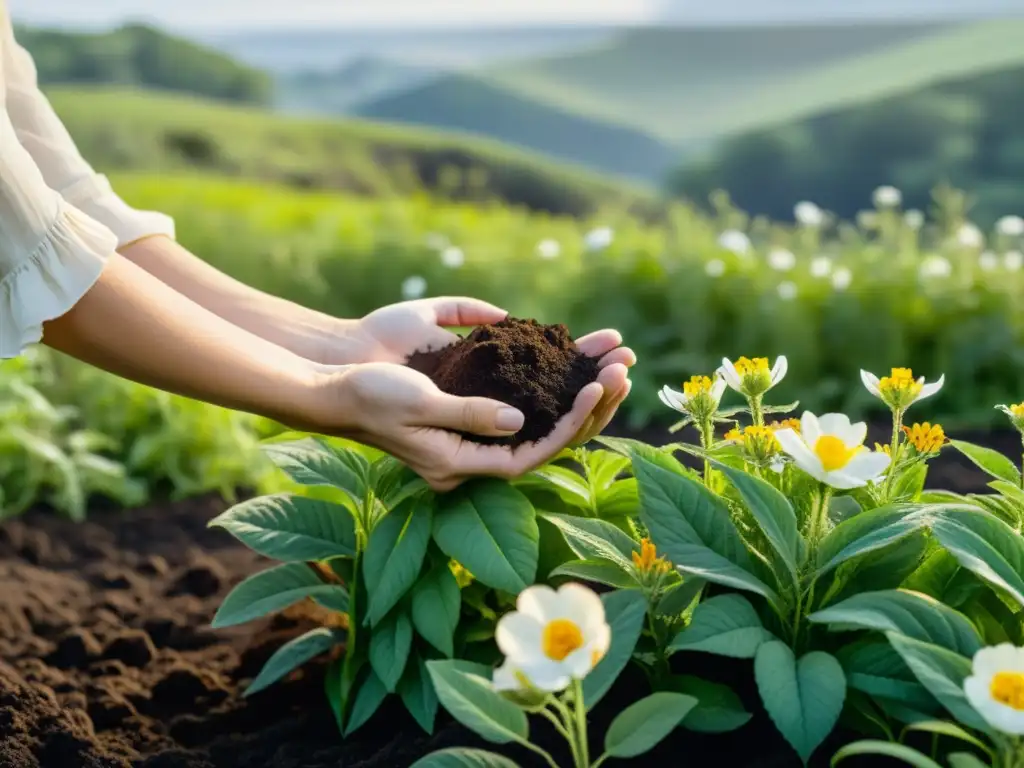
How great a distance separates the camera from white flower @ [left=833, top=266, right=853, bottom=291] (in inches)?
175

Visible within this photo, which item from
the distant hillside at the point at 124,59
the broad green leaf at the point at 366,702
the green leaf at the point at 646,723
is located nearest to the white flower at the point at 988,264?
the broad green leaf at the point at 366,702

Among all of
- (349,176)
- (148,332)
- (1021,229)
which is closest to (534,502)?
(148,332)

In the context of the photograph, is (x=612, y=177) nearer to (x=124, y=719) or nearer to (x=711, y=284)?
(x=711, y=284)

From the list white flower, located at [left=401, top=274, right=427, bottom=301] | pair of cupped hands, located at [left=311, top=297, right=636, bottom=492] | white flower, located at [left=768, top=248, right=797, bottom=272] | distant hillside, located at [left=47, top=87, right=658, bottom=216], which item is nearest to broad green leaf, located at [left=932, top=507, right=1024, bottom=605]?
pair of cupped hands, located at [left=311, top=297, right=636, bottom=492]

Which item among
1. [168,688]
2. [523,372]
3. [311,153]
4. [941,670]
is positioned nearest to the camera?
[941,670]

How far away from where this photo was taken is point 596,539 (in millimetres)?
1616

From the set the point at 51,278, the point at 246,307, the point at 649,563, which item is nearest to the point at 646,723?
the point at 649,563

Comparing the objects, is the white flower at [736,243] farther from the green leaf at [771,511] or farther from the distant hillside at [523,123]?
the distant hillside at [523,123]

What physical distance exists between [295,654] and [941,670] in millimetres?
1059

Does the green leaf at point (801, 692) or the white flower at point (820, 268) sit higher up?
the green leaf at point (801, 692)

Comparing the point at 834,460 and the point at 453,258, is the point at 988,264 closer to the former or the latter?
the point at 453,258

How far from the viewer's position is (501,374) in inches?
70.9

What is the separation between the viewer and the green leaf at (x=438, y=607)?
170 centimetres

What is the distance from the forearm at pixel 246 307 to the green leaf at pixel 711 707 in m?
0.89
